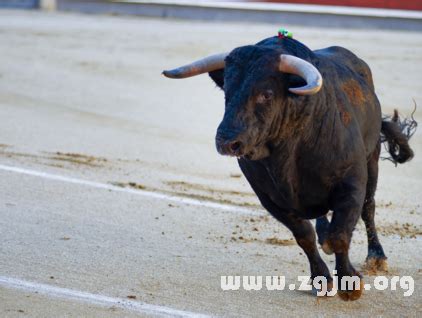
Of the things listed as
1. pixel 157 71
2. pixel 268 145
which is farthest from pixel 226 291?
pixel 157 71

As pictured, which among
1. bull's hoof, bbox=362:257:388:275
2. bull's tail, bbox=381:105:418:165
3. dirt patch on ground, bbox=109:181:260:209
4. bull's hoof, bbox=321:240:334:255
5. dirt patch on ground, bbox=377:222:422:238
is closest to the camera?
bull's hoof, bbox=321:240:334:255

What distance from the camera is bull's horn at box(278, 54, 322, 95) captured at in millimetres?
5188

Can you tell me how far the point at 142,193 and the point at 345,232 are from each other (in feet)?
10.4

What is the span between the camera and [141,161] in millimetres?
10008

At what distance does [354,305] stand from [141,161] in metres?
4.46

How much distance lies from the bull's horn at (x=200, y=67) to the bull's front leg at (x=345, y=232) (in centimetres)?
88

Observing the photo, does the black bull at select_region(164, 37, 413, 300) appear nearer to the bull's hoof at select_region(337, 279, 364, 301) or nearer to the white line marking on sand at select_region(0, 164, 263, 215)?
the bull's hoof at select_region(337, 279, 364, 301)

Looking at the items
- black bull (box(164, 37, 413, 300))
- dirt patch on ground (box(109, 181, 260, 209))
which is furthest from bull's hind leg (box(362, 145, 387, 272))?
dirt patch on ground (box(109, 181, 260, 209))

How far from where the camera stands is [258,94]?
211 inches

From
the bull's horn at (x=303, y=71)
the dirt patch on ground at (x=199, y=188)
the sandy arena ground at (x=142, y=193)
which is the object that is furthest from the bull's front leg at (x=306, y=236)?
the dirt patch on ground at (x=199, y=188)

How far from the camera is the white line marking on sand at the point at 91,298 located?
5.58 meters

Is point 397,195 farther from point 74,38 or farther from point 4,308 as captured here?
point 74,38

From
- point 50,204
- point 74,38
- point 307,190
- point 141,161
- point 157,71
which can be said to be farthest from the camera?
point 74,38

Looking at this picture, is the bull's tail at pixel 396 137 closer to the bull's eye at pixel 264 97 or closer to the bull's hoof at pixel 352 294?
the bull's hoof at pixel 352 294
